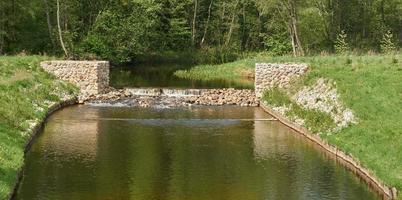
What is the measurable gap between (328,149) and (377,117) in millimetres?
3484

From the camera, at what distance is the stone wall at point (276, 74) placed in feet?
171

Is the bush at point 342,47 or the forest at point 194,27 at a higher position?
the forest at point 194,27

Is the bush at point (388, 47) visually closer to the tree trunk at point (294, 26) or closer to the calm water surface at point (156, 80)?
the tree trunk at point (294, 26)

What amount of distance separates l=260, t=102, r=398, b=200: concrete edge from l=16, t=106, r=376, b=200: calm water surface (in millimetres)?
501

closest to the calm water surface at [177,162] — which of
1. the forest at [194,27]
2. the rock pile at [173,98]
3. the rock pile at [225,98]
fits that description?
the rock pile at [173,98]

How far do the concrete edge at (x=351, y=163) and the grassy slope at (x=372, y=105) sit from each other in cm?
31

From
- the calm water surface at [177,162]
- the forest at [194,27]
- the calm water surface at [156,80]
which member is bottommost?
the calm water surface at [177,162]

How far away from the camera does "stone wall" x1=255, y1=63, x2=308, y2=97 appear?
51969 mm

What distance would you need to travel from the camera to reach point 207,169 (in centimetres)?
2989

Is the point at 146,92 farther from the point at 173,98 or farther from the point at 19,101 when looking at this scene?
the point at 19,101

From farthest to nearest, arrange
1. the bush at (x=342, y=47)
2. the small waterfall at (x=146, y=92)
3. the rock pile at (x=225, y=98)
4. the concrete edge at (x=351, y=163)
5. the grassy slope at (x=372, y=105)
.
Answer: the bush at (x=342, y=47)
the small waterfall at (x=146, y=92)
the rock pile at (x=225, y=98)
the grassy slope at (x=372, y=105)
the concrete edge at (x=351, y=163)

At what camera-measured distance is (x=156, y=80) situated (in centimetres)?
6925

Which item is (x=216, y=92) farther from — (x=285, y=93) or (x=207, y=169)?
(x=207, y=169)

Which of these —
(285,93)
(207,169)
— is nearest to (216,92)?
(285,93)
